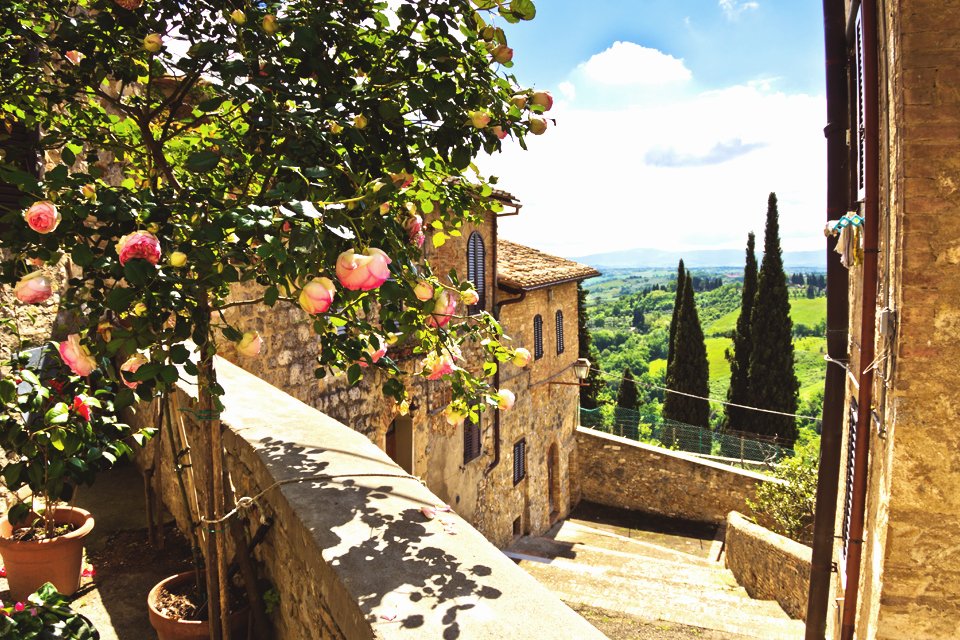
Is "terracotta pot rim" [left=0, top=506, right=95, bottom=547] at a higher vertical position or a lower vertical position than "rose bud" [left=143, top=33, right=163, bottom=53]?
lower

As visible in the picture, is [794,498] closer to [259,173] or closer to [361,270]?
[259,173]

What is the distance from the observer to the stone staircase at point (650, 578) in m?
8.78

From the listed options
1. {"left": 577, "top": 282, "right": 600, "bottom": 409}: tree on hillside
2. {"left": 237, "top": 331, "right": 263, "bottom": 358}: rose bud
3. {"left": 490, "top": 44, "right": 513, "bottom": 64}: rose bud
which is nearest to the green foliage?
{"left": 577, "top": 282, "right": 600, "bottom": 409}: tree on hillside

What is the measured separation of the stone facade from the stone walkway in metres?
4.57

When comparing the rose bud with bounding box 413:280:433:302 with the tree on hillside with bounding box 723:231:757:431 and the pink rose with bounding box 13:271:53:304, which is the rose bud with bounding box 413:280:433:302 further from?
the tree on hillside with bounding box 723:231:757:431

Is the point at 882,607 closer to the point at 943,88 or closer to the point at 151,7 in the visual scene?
the point at 943,88

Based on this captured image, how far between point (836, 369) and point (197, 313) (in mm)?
5712

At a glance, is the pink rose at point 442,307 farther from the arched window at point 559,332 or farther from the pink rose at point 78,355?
the arched window at point 559,332

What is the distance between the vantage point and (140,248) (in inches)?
64.1

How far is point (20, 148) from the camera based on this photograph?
238 centimetres

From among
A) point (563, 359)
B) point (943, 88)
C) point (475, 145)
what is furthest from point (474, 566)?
point (563, 359)

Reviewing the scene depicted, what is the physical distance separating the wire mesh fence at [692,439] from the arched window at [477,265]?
9.52 metres

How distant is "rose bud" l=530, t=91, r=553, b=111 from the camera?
2521 millimetres

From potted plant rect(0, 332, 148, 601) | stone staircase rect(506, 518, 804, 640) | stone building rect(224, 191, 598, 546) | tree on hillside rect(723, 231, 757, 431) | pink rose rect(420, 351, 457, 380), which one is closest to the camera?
potted plant rect(0, 332, 148, 601)
